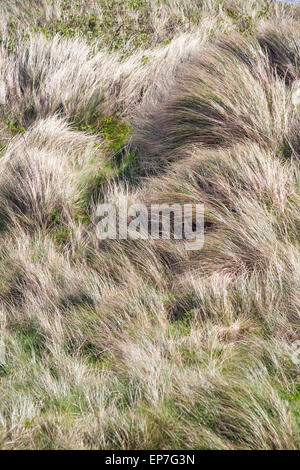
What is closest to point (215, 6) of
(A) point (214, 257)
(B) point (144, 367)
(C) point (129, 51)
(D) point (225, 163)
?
(C) point (129, 51)

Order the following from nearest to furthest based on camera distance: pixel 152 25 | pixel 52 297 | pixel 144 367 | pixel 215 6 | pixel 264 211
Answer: pixel 144 367
pixel 52 297
pixel 264 211
pixel 152 25
pixel 215 6

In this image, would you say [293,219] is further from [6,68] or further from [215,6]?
[215,6]

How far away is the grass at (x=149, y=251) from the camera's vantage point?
2795 millimetres

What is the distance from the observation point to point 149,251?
423cm

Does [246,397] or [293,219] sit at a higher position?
[293,219]

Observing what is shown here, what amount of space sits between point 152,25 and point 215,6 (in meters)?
1.96

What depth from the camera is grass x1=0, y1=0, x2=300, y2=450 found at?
2795 mm

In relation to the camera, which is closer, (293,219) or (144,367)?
(144,367)

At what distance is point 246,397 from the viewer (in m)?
2.77

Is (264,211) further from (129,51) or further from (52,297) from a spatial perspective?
(129,51)

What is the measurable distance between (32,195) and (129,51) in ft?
12.5

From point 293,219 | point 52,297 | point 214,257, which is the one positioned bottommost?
point 52,297

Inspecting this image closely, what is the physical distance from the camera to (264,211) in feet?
14.0

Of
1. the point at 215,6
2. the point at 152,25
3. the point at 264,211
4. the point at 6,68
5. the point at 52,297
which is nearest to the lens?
the point at 52,297
